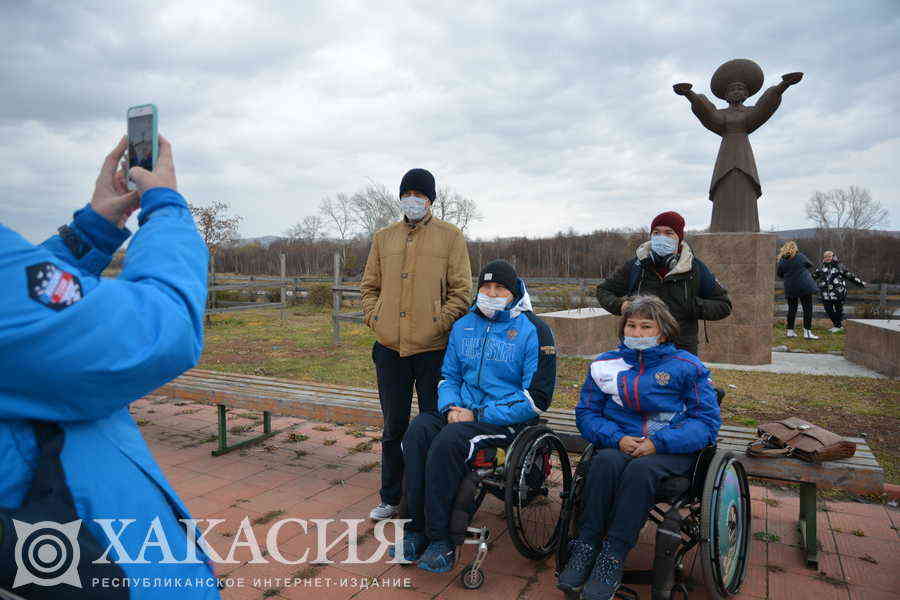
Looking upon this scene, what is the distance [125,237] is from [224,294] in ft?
64.4

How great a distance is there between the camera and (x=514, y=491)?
2.66 meters

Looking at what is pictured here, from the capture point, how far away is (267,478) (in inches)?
158

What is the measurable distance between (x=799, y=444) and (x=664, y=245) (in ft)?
4.09

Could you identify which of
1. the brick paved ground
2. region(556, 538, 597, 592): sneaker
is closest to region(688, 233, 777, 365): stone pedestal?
the brick paved ground

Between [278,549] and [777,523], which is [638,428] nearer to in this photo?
[777,523]

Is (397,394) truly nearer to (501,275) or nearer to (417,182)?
(501,275)

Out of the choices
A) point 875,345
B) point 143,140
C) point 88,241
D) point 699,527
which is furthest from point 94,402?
point 875,345

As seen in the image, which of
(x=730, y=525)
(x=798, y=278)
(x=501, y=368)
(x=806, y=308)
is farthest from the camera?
(x=806, y=308)

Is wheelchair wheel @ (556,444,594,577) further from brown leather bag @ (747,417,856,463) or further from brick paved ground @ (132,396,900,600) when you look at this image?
brown leather bag @ (747,417,856,463)

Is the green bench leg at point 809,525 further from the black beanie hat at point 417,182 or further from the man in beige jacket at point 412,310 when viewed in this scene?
the black beanie hat at point 417,182

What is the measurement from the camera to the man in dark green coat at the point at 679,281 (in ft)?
11.0

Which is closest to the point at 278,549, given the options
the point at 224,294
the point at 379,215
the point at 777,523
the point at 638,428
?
the point at 638,428

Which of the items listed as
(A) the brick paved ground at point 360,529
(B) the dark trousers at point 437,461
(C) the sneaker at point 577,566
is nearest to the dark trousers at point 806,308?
(A) the brick paved ground at point 360,529

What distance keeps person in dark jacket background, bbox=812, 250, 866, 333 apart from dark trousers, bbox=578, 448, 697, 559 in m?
11.1
